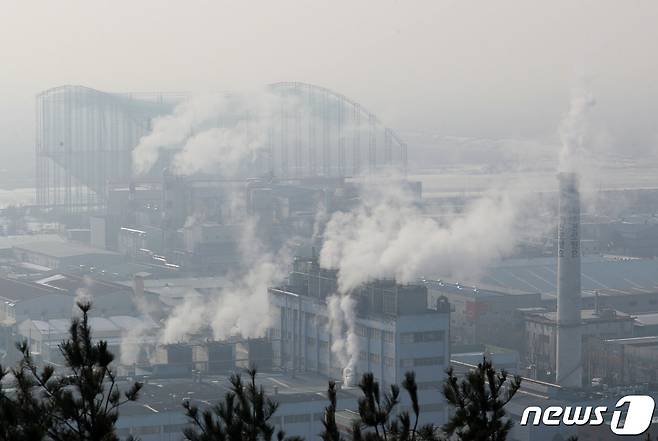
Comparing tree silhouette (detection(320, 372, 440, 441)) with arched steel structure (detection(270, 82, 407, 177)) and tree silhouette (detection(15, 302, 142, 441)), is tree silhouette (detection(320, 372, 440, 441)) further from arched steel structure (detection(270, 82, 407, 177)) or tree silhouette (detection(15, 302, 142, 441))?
arched steel structure (detection(270, 82, 407, 177))

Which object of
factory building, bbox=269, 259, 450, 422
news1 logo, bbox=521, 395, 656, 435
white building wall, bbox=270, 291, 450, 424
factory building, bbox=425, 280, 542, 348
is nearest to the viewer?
news1 logo, bbox=521, 395, 656, 435

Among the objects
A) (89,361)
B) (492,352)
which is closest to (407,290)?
(492,352)

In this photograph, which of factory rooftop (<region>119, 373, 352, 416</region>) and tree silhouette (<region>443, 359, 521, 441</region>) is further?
factory rooftop (<region>119, 373, 352, 416</region>)

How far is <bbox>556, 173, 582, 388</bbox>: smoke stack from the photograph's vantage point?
15.1 metres

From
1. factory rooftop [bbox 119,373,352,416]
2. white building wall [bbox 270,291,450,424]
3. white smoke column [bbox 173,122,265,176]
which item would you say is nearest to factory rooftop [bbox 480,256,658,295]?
factory rooftop [bbox 119,373,352,416]

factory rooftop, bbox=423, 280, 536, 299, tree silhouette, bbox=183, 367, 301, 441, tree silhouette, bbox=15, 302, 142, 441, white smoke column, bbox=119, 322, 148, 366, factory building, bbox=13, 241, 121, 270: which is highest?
tree silhouette, bbox=15, 302, 142, 441

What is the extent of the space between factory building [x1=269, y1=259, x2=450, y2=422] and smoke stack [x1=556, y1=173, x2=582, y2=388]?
80.3 inches

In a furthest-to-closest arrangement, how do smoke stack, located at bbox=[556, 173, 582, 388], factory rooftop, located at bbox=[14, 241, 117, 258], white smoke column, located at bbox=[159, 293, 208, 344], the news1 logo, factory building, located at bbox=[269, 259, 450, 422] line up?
1. factory rooftop, located at bbox=[14, 241, 117, 258]
2. white smoke column, located at bbox=[159, 293, 208, 344]
3. smoke stack, located at bbox=[556, 173, 582, 388]
4. factory building, located at bbox=[269, 259, 450, 422]
5. the news1 logo

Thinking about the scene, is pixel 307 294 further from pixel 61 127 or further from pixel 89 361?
pixel 61 127

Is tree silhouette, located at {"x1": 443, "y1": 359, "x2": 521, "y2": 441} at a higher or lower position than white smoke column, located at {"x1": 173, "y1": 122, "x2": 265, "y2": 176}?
lower

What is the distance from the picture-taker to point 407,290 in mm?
13609

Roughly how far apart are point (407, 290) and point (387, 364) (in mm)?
726

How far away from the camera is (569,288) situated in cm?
1532

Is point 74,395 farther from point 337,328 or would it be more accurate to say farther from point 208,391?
point 337,328
